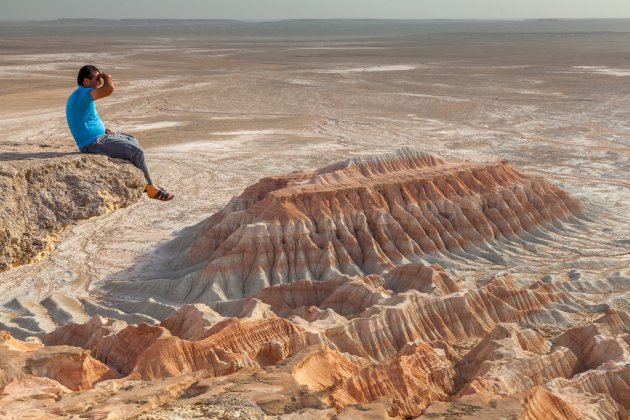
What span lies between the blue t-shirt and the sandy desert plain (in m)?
0.26

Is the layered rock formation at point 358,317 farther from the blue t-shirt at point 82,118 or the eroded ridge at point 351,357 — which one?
the blue t-shirt at point 82,118

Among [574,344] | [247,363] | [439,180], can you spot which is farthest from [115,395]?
[439,180]

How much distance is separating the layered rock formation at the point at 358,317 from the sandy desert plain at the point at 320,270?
1.9 inches

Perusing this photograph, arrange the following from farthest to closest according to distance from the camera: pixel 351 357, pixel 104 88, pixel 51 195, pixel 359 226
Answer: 1. pixel 359 226
2. pixel 351 357
3. pixel 104 88
4. pixel 51 195

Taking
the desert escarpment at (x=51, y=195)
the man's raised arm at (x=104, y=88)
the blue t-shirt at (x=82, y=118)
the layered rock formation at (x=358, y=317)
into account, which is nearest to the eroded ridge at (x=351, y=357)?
the layered rock formation at (x=358, y=317)

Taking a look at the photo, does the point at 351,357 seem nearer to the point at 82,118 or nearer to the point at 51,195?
the point at 82,118

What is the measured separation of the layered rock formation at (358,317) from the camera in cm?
880

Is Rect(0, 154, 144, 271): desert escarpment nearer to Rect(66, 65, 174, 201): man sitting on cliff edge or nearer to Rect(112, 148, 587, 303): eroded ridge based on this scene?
Rect(66, 65, 174, 201): man sitting on cliff edge

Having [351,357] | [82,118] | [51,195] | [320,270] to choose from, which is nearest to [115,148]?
[82,118]

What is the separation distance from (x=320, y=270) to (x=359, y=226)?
188 cm

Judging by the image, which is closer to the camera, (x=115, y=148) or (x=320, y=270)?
(x=115, y=148)

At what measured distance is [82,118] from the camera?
26.6 ft

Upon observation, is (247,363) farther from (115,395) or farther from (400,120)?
(400,120)

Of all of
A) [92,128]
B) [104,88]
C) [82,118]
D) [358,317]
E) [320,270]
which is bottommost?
[320,270]
